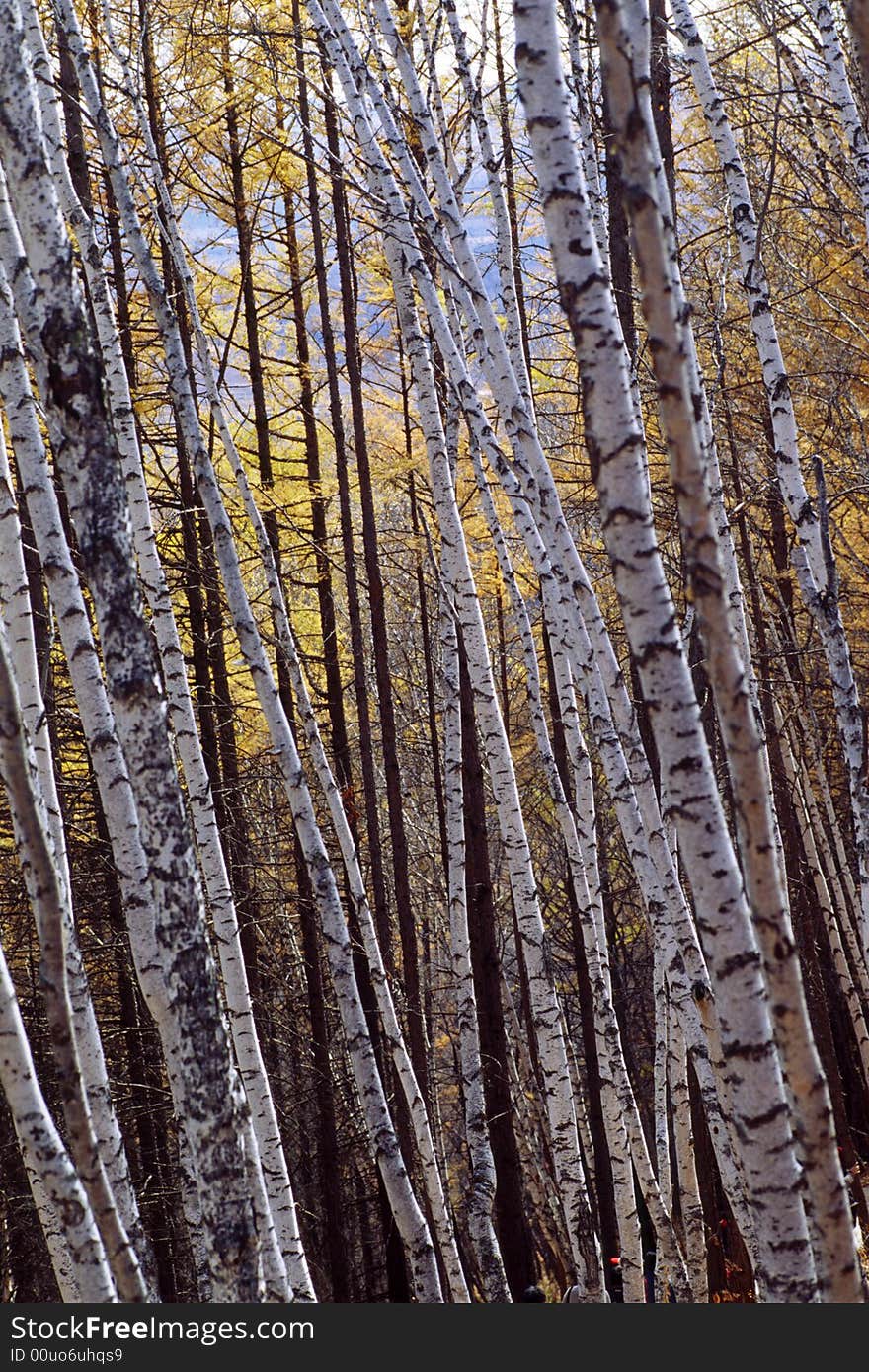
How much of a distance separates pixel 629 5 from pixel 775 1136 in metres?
2.60

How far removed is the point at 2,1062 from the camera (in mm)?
2926

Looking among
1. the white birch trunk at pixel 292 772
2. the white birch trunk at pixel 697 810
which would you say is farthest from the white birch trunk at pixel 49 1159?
the white birch trunk at pixel 292 772

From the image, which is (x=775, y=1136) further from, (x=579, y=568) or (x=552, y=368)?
(x=552, y=368)

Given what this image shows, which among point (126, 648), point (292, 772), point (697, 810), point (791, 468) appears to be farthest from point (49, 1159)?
point (791, 468)

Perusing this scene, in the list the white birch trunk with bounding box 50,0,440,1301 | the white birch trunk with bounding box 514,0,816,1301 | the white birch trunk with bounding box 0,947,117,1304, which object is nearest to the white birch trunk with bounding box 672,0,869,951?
the white birch trunk with bounding box 50,0,440,1301

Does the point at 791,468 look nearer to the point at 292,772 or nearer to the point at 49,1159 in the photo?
the point at 292,772

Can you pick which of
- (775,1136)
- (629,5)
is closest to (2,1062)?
(775,1136)

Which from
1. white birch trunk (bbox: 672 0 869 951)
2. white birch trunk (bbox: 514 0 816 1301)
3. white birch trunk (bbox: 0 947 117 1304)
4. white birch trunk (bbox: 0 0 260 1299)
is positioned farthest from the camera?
white birch trunk (bbox: 672 0 869 951)

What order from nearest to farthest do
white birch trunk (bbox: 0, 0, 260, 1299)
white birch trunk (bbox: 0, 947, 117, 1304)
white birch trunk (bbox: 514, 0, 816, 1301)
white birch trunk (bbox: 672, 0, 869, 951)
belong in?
1. white birch trunk (bbox: 514, 0, 816, 1301)
2. white birch trunk (bbox: 0, 947, 117, 1304)
3. white birch trunk (bbox: 0, 0, 260, 1299)
4. white birch trunk (bbox: 672, 0, 869, 951)

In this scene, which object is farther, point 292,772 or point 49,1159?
point 292,772

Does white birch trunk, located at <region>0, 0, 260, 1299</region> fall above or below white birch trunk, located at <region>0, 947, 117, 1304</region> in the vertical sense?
above

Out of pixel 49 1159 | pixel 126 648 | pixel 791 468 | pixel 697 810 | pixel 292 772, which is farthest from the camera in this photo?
pixel 292 772

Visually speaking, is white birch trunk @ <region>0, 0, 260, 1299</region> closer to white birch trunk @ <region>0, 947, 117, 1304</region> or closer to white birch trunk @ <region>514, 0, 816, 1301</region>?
white birch trunk @ <region>0, 947, 117, 1304</region>

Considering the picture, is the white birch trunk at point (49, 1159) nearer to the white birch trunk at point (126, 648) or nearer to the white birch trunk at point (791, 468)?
the white birch trunk at point (126, 648)
